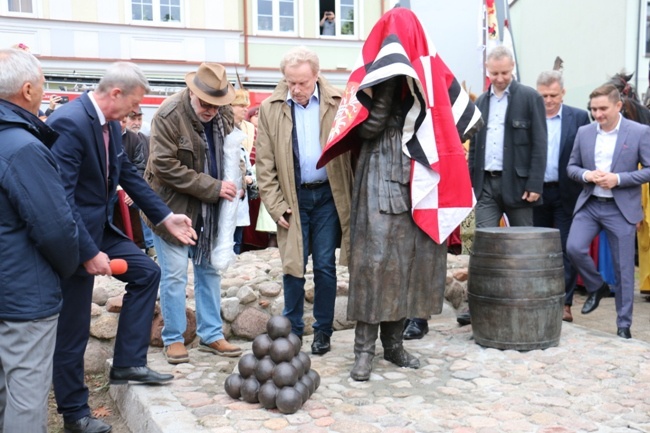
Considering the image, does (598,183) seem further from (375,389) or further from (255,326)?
(255,326)

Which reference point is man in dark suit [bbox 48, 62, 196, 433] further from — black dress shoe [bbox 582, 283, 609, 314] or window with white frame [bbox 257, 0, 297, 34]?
window with white frame [bbox 257, 0, 297, 34]

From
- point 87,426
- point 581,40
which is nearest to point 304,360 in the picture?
point 87,426

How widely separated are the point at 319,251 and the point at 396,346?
812 mm

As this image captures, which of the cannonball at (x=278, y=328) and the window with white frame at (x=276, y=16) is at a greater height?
the window with white frame at (x=276, y=16)

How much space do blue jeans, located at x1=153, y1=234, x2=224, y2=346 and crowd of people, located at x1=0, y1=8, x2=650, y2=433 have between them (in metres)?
0.01

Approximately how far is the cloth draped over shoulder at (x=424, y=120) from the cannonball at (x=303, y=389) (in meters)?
1.18

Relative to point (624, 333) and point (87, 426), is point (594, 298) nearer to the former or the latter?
point (624, 333)

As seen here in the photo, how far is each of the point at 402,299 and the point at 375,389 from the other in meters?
0.56

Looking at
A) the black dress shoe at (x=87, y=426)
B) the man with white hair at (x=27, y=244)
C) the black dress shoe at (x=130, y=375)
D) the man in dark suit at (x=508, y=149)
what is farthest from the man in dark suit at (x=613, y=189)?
the man with white hair at (x=27, y=244)

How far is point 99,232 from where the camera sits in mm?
3748

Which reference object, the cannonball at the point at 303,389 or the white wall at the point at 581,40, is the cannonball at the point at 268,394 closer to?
the cannonball at the point at 303,389

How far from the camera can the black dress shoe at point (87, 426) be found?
378 centimetres

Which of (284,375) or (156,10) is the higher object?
(156,10)

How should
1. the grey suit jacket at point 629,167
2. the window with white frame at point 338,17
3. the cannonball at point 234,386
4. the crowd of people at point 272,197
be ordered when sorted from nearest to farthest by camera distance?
the crowd of people at point 272,197 < the cannonball at point 234,386 < the grey suit jacket at point 629,167 < the window with white frame at point 338,17
